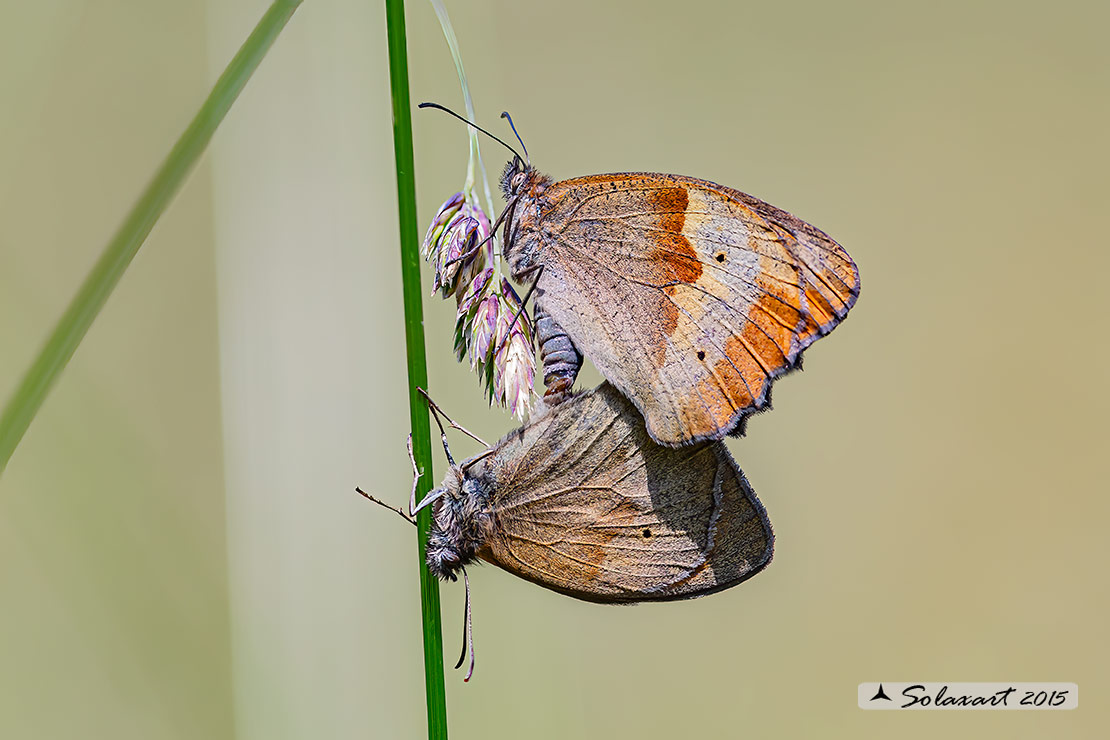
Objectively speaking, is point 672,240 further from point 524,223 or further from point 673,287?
point 524,223

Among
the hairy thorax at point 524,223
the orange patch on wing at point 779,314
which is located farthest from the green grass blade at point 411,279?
the orange patch on wing at point 779,314

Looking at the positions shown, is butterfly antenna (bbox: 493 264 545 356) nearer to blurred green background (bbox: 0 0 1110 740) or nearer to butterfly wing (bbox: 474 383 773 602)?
butterfly wing (bbox: 474 383 773 602)

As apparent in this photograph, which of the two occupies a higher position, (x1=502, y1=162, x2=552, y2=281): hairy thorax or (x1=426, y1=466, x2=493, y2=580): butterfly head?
(x1=502, y1=162, x2=552, y2=281): hairy thorax

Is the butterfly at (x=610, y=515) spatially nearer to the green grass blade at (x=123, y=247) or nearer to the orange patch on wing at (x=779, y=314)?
the orange patch on wing at (x=779, y=314)

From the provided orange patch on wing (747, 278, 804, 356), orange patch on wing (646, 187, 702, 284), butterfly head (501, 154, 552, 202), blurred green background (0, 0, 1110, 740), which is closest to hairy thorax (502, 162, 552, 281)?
butterfly head (501, 154, 552, 202)

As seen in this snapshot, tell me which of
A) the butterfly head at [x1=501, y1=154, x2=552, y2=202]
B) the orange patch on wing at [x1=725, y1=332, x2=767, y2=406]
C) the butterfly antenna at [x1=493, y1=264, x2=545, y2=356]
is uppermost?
the butterfly head at [x1=501, y1=154, x2=552, y2=202]

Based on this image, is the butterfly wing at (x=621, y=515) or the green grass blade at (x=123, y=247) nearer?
the green grass blade at (x=123, y=247)

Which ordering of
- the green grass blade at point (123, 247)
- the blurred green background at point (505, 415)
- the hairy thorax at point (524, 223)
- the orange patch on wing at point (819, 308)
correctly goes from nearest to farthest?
the green grass blade at point (123, 247) → the orange patch on wing at point (819, 308) → the hairy thorax at point (524, 223) → the blurred green background at point (505, 415)
